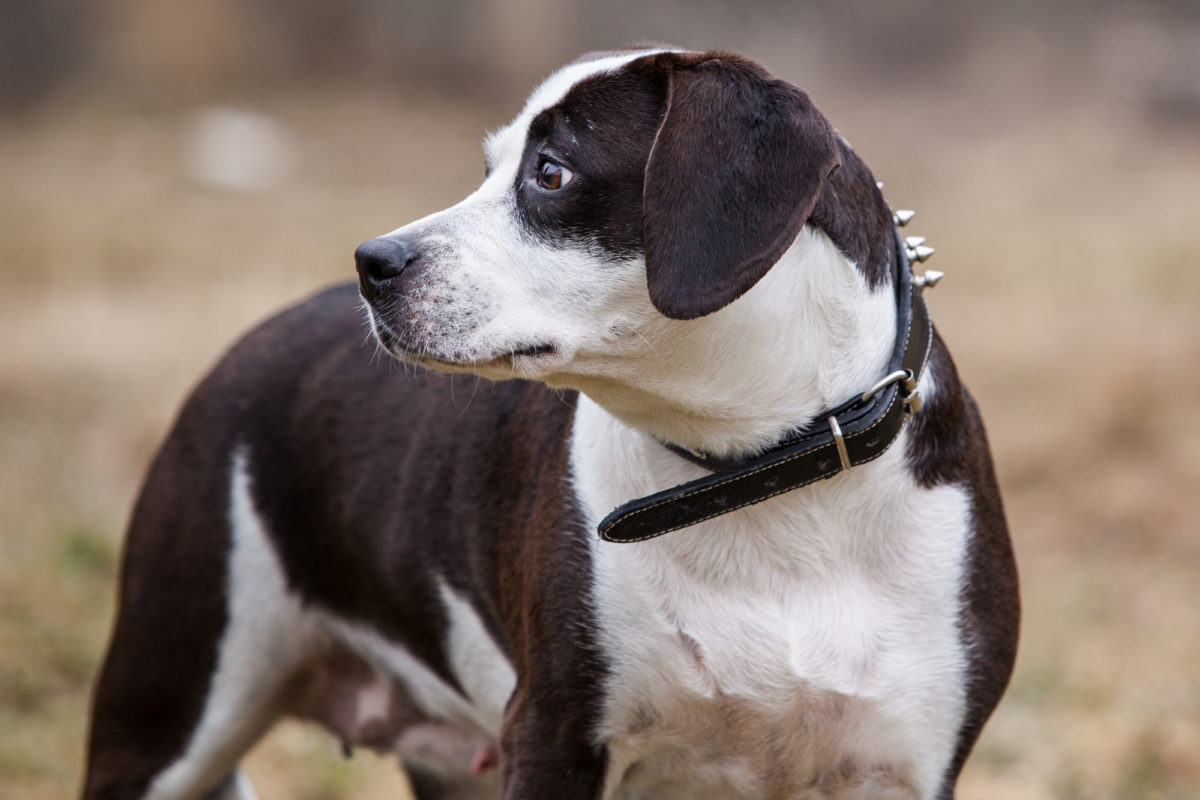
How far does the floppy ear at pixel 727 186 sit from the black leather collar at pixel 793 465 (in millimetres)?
334

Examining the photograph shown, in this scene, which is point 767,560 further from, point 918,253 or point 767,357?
point 918,253

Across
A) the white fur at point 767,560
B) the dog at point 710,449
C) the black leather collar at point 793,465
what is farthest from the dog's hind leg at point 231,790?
the black leather collar at point 793,465

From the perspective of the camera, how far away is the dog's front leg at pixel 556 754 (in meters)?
2.26

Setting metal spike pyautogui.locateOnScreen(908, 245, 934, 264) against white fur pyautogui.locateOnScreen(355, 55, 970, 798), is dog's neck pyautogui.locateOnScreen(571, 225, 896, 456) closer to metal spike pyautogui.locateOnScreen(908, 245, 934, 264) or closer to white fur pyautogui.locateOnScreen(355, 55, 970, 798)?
white fur pyautogui.locateOnScreen(355, 55, 970, 798)

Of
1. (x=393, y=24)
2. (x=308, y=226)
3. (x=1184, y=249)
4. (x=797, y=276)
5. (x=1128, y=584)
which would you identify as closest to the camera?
(x=797, y=276)

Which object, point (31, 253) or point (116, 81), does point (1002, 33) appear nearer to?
point (116, 81)

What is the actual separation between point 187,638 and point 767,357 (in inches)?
60.7

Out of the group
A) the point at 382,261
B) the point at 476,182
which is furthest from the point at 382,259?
the point at 476,182

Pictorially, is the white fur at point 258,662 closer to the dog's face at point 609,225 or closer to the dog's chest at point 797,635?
the dog's chest at point 797,635

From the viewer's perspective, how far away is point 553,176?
84.7 inches

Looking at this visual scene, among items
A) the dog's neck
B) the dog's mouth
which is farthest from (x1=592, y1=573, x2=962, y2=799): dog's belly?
the dog's mouth

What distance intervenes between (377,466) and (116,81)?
42.6ft

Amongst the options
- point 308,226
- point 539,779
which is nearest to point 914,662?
point 539,779

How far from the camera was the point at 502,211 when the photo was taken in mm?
2174
